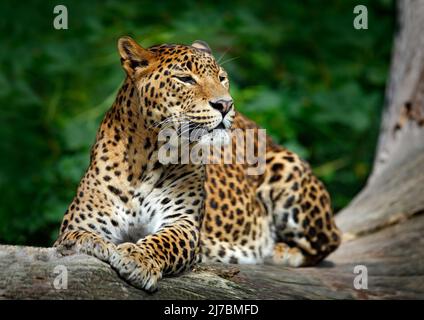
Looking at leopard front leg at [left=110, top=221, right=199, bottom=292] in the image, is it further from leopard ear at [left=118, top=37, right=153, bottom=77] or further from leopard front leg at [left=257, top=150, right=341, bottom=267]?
leopard front leg at [left=257, top=150, right=341, bottom=267]

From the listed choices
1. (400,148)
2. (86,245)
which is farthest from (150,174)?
(400,148)

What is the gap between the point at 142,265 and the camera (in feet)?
17.9

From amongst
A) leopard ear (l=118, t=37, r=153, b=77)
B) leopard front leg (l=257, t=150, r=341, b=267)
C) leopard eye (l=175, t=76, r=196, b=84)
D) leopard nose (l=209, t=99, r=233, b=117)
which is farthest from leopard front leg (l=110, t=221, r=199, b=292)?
leopard front leg (l=257, t=150, r=341, b=267)

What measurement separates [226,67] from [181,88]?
6.38 meters

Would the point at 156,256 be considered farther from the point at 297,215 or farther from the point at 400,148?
the point at 400,148

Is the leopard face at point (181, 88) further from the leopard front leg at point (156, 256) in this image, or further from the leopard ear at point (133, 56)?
the leopard front leg at point (156, 256)

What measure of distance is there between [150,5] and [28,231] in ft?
18.9

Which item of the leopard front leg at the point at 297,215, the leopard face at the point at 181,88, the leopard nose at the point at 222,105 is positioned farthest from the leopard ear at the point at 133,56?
the leopard front leg at the point at 297,215

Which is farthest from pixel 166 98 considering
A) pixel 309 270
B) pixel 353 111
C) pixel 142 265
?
pixel 353 111

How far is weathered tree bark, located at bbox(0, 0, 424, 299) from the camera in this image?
5.32m

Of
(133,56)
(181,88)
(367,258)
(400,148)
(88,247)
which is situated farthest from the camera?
(400,148)

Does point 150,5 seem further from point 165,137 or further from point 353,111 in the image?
point 165,137

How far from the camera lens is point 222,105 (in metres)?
6.04

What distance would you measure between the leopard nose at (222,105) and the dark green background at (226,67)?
4.88 meters
